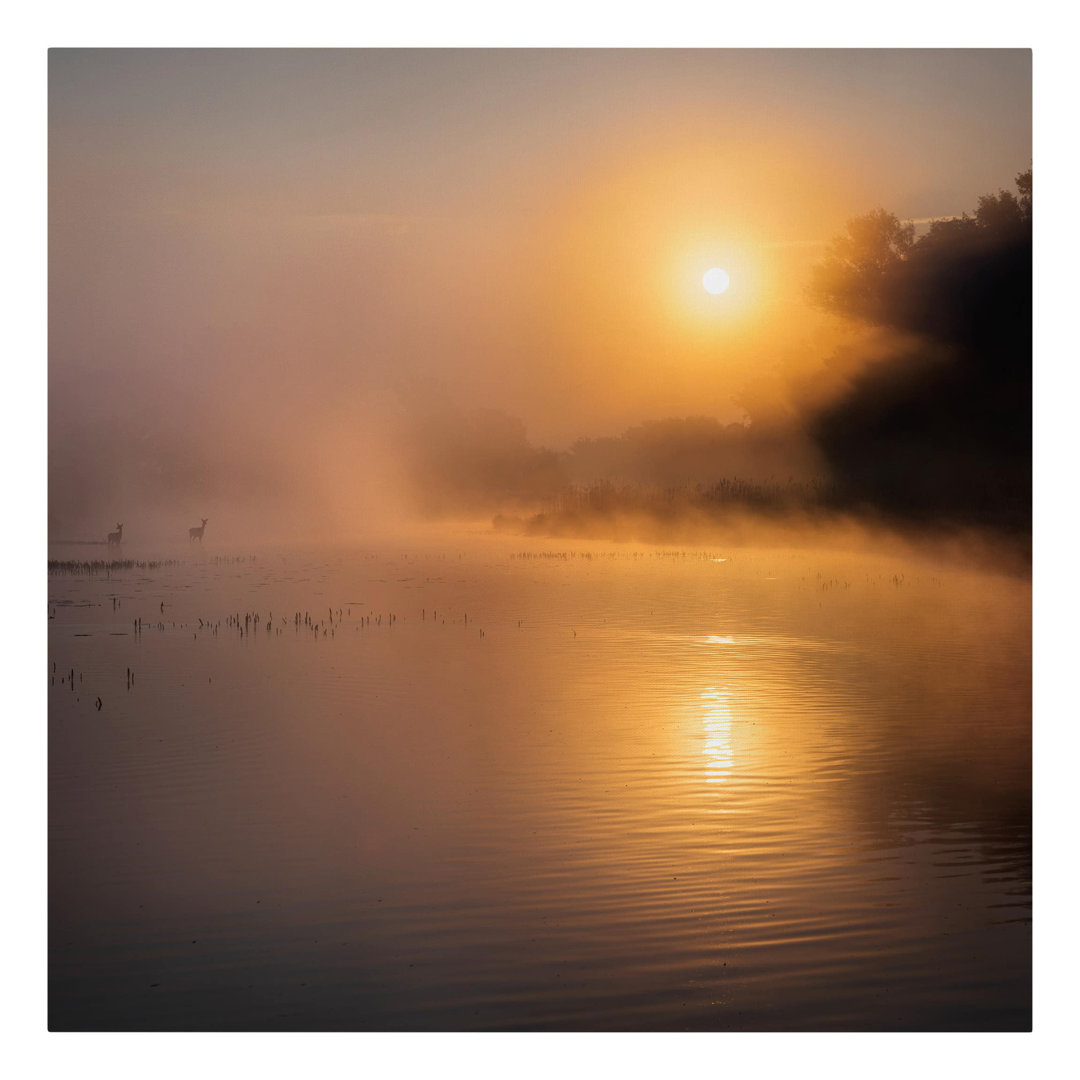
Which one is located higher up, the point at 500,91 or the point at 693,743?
the point at 500,91

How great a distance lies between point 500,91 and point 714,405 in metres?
2.40

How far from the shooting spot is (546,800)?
657 cm

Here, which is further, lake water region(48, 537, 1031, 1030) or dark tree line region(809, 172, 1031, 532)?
dark tree line region(809, 172, 1031, 532)

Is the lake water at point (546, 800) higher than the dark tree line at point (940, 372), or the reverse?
the dark tree line at point (940, 372)

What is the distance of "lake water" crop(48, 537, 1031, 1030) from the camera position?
197 inches

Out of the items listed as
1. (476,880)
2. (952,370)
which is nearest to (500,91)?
(952,370)

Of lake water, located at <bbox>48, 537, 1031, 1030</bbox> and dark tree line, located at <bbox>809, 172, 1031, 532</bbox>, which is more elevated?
dark tree line, located at <bbox>809, 172, 1031, 532</bbox>

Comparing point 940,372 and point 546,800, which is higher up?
point 940,372

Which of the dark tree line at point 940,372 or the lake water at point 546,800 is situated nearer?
the lake water at point 546,800

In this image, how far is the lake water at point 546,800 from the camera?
501 cm

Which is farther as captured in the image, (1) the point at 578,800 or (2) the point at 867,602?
(2) the point at 867,602

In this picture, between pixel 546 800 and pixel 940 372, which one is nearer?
pixel 546 800

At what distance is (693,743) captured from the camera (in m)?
7.45
